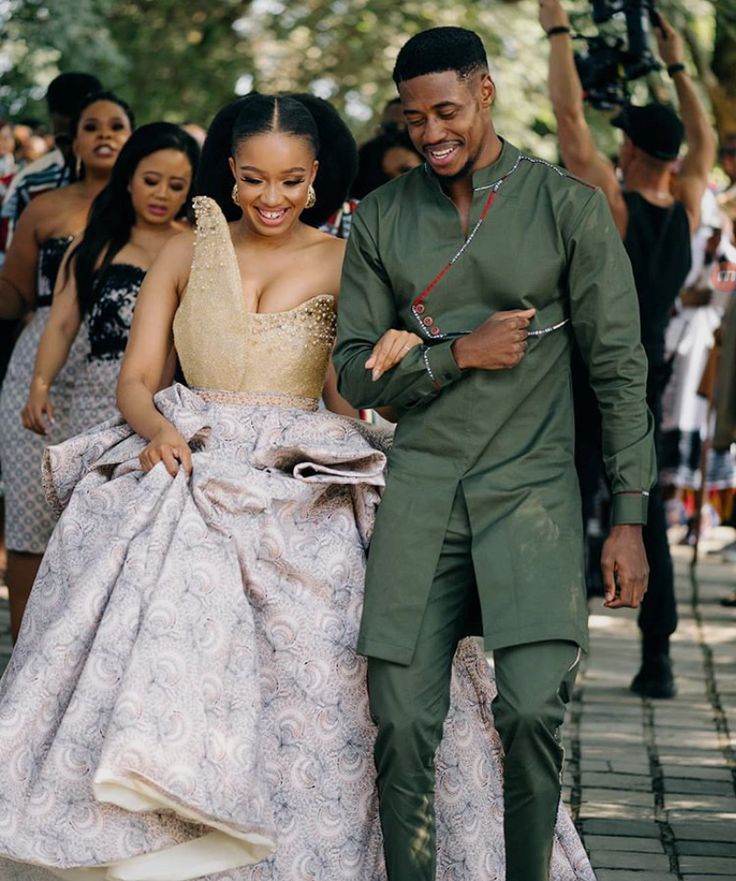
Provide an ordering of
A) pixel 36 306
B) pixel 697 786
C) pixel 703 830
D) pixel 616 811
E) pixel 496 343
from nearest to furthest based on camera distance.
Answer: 1. pixel 496 343
2. pixel 703 830
3. pixel 616 811
4. pixel 697 786
5. pixel 36 306

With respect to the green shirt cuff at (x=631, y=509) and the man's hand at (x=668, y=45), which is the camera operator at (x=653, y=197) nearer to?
the man's hand at (x=668, y=45)

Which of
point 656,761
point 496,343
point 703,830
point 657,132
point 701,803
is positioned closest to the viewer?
point 496,343

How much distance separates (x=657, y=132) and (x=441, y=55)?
12.0ft

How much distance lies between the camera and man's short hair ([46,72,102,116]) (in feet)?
27.8

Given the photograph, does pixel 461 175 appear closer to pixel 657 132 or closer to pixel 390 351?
pixel 390 351

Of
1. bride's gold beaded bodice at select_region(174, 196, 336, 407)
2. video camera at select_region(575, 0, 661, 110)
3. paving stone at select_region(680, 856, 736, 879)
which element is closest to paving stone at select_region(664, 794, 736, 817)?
paving stone at select_region(680, 856, 736, 879)

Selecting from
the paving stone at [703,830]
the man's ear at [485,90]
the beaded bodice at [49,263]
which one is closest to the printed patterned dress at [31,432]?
the beaded bodice at [49,263]

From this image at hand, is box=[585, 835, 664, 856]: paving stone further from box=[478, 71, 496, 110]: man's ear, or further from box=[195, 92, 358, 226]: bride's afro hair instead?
box=[478, 71, 496, 110]: man's ear

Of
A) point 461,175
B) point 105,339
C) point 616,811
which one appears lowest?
point 616,811

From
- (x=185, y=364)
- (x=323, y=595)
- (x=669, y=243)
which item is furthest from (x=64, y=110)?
(x=323, y=595)

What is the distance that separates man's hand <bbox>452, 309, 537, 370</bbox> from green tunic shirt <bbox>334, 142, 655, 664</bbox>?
0.13 feet

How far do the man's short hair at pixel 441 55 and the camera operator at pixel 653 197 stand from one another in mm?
2876

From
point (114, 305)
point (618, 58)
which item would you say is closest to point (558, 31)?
point (618, 58)

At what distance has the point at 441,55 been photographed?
13.7 feet
